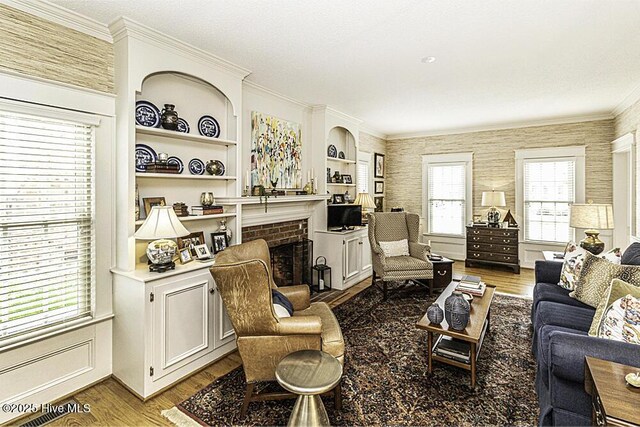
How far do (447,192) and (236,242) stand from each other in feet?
16.9

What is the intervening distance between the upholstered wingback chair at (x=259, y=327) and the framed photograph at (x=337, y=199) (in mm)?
3203

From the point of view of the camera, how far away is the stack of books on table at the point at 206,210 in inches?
118

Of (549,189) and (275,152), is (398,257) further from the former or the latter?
(549,189)

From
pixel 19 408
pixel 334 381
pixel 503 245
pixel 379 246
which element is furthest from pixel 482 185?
pixel 19 408

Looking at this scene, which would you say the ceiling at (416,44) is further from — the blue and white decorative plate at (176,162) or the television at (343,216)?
the television at (343,216)

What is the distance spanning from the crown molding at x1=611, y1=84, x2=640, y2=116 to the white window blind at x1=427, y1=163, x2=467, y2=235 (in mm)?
2433

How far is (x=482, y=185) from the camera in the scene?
6543 millimetres

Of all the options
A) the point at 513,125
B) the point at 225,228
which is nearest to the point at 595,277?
the point at 225,228

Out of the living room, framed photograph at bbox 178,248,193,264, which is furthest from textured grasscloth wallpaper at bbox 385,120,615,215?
framed photograph at bbox 178,248,193,264

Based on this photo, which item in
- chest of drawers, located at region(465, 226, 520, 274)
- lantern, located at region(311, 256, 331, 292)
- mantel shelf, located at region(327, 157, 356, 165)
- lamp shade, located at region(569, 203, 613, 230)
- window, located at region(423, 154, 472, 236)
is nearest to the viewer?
lamp shade, located at region(569, 203, 613, 230)

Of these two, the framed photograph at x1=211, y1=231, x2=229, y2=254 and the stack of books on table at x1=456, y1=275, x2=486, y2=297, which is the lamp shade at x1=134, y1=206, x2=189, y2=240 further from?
the stack of books on table at x1=456, y1=275, x2=486, y2=297

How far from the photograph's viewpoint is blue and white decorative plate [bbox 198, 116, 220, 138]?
321 cm

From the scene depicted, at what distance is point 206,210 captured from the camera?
9.99 ft

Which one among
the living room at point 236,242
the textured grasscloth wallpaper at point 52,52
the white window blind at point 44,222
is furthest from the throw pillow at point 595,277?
the textured grasscloth wallpaper at point 52,52
